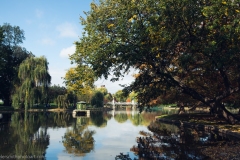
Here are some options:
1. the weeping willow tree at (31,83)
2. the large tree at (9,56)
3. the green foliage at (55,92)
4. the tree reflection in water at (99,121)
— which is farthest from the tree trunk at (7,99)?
the tree reflection in water at (99,121)

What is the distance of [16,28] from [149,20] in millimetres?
50042

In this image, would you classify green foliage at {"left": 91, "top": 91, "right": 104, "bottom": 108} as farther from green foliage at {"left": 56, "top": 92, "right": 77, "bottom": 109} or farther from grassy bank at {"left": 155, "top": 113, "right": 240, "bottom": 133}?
grassy bank at {"left": 155, "top": 113, "right": 240, "bottom": 133}

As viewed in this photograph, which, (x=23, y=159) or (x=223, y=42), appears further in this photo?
(x=223, y=42)

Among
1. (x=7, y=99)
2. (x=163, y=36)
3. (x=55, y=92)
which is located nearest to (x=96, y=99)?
(x=55, y=92)

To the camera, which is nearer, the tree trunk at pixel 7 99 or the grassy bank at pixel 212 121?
the grassy bank at pixel 212 121

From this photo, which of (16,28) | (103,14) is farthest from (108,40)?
(16,28)

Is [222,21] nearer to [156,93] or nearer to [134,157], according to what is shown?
[156,93]

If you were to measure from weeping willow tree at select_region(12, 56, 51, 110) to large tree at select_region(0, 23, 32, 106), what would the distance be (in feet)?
23.2

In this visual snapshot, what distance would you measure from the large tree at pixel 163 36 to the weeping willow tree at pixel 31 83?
93.1ft

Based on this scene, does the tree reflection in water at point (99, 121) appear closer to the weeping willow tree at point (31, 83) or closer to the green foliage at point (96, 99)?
the weeping willow tree at point (31, 83)

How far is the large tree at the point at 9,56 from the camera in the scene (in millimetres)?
53759

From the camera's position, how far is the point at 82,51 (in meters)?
19.1

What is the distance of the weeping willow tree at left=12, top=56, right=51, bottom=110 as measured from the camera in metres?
45.0

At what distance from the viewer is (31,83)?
1793 inches
